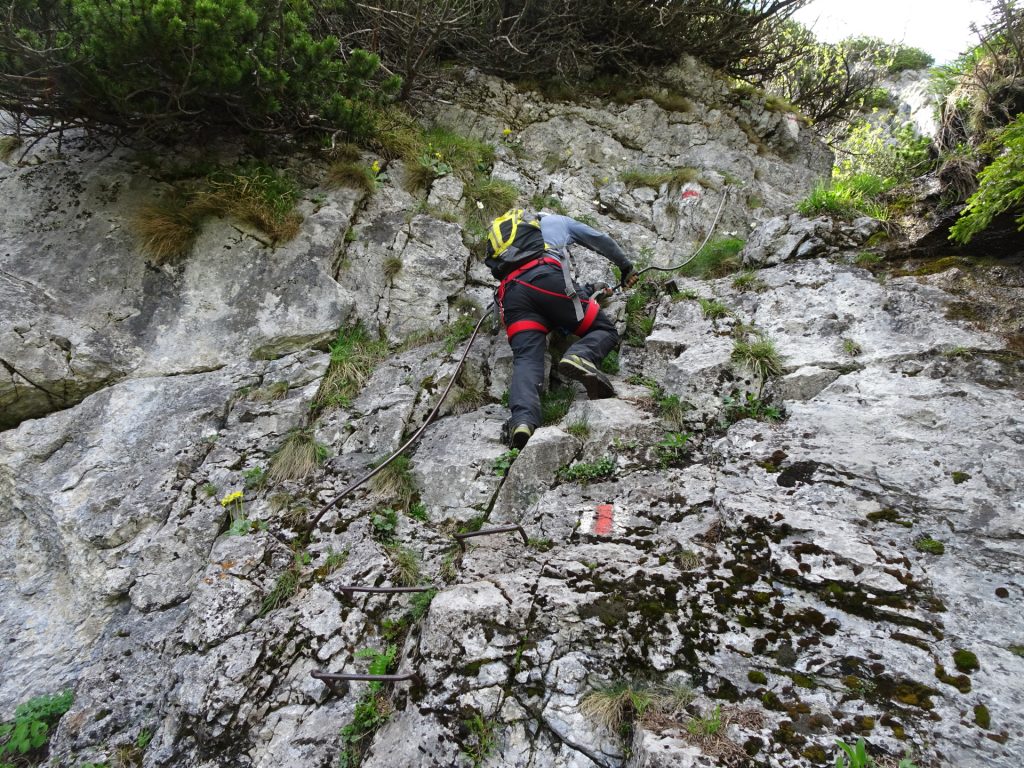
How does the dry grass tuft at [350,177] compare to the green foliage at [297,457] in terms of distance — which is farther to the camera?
the dry grass tuft at [350,177]

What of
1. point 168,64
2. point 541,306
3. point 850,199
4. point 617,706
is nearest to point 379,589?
point 617,706

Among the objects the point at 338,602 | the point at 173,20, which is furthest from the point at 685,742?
the point at 173,20

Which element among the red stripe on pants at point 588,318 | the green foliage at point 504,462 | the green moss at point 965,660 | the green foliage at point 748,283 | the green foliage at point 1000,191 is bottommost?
the green foliage at point 504,462

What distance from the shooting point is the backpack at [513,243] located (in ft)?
17.5

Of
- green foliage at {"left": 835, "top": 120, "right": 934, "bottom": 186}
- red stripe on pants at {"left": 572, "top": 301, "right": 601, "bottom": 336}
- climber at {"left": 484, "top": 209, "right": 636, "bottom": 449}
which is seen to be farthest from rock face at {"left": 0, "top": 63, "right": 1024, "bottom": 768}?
green foliage at {"left": 835, "top": 120, "right": 934, "bottom": 186}

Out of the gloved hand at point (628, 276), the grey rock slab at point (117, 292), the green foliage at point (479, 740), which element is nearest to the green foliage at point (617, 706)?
the green foliage at point (479, 740)

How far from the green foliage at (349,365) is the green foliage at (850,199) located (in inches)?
211

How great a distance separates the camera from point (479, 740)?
2.68 metres

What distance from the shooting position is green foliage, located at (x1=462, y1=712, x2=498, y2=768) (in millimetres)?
2625

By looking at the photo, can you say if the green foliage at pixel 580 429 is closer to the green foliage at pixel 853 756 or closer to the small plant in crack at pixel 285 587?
the small plant in crack at pixel 285 587

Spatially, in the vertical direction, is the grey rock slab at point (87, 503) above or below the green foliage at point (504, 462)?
below

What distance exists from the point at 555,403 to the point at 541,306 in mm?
999

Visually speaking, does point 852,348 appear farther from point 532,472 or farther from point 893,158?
point 893,158

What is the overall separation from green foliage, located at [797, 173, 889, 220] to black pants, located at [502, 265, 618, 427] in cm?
302
